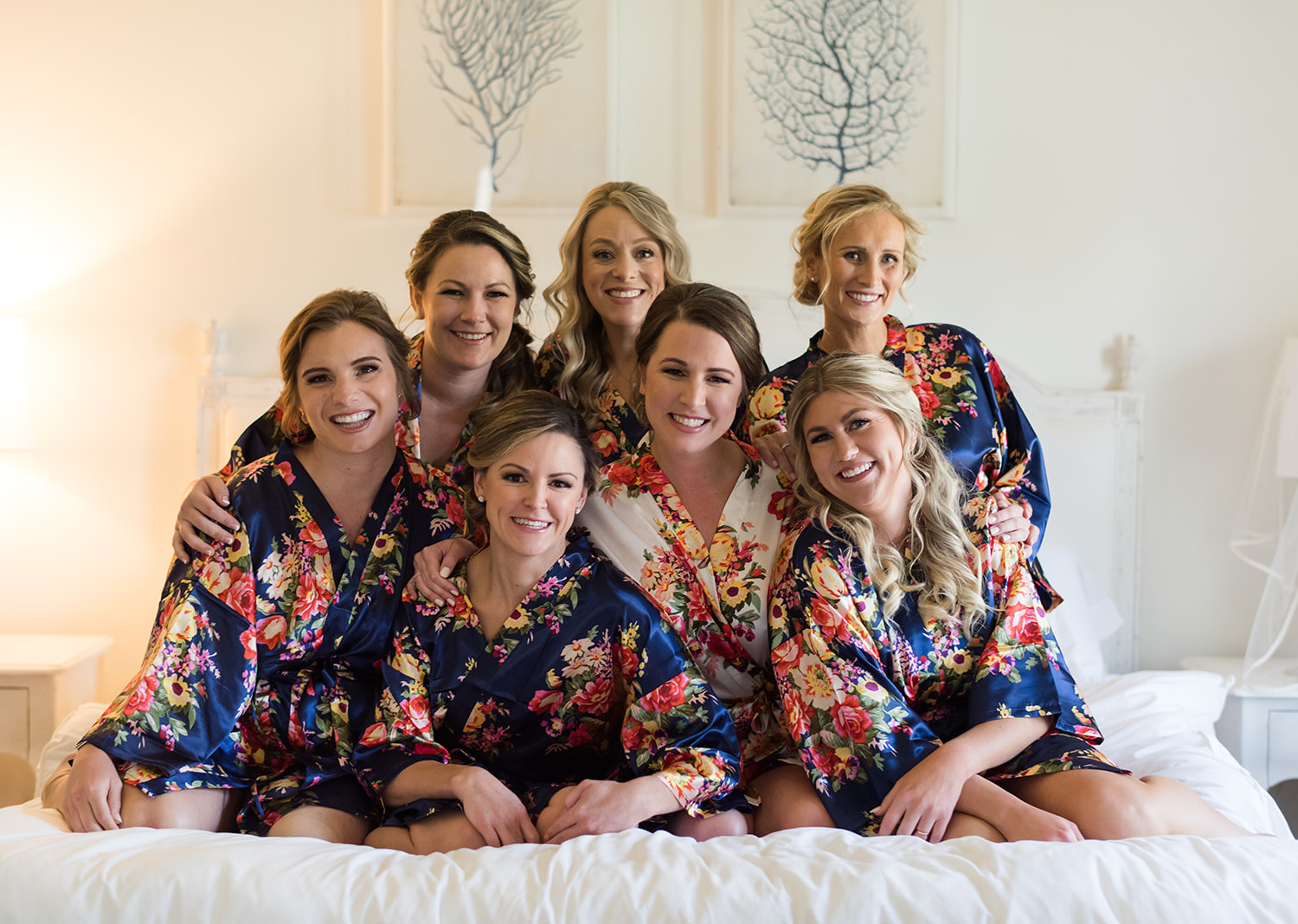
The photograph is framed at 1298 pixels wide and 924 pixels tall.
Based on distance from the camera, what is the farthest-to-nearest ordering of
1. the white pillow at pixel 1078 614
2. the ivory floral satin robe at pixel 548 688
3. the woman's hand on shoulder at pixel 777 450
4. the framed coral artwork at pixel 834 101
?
the framed coral artwork at pixel 834 101
the white pillow at pixel 1078 614
the woman's hand on shoulder at pixel 777 450
the ivory floral satin robe at pixel 548 688

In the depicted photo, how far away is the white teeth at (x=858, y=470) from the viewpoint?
1595 mm

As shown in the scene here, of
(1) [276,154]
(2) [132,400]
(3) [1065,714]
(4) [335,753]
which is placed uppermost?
(1) [276,154]

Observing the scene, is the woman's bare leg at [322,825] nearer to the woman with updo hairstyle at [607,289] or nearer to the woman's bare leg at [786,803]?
the woman's bare leg at [786,803]

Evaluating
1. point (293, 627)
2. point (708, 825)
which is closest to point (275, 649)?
point (293, 627)

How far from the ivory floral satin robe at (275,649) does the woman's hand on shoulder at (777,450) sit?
0.58 m

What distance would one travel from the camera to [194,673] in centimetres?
157

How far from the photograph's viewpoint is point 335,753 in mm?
1634

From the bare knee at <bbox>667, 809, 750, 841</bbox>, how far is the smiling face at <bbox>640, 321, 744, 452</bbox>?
592mm

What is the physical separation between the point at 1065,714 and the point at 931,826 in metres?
0.32

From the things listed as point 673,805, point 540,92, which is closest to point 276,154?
point 540,92

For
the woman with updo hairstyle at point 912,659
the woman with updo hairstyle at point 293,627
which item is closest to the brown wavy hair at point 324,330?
A: the woman with updo hairstyle at point 293,627

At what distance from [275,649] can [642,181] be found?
75.5 inches

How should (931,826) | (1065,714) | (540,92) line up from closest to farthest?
(931,826) < (1065,714) < (540,92)

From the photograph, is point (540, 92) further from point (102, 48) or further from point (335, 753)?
point (335, 753)
